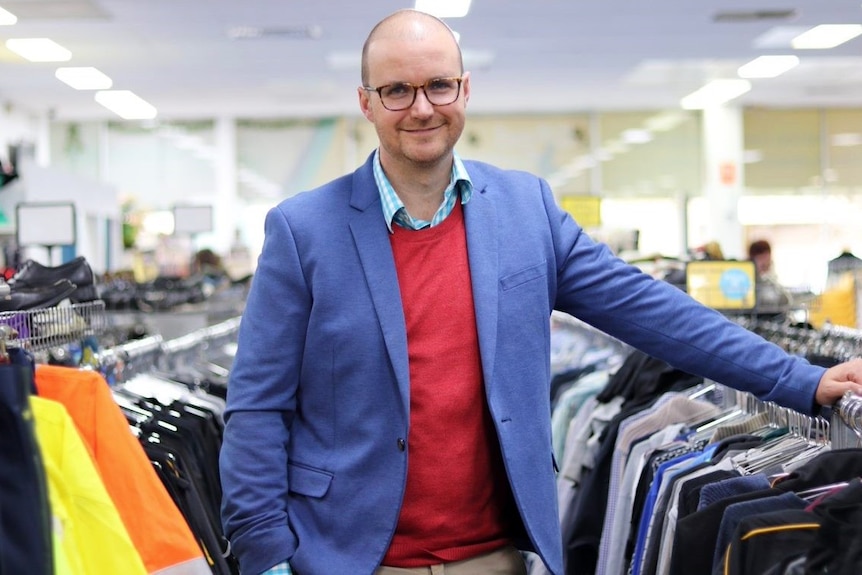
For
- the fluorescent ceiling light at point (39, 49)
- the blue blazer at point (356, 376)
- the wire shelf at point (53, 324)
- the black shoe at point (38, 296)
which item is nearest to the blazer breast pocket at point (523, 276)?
the blue blazer at point (356, 376)

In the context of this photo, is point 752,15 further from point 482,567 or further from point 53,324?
point 482,567

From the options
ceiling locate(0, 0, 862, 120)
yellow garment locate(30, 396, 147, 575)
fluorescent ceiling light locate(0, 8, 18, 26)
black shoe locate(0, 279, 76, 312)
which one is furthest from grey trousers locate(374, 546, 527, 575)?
fluorescent ceiling light locate(0, 8, 18, 26)

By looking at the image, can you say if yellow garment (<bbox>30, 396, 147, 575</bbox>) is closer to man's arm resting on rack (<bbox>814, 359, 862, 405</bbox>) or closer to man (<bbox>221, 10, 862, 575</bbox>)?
man (<bbox>221, 10, 862, 575</bbox>)

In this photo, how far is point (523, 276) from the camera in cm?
189

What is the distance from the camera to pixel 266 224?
188 cm

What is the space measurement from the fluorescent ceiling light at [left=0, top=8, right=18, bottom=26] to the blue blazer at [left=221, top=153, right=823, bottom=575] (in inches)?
302

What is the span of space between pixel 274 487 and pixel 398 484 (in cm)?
21

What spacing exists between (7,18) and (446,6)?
3.65m

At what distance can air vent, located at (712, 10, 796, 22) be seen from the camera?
923 centimetres

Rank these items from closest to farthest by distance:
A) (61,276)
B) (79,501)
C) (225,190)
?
(79,501)
(61,276)
(225,190)

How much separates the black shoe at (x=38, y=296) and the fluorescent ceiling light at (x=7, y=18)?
6220mm

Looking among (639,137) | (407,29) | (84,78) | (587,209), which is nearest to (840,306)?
(587,209)

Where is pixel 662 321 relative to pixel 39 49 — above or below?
below

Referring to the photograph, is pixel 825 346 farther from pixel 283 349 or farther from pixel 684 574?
pixel 283 349
